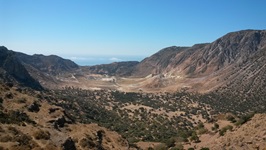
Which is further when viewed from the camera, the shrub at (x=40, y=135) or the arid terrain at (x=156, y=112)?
the arid terrain at (x=156, y=112)

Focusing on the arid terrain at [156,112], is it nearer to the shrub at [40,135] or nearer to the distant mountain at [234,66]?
the shrub at [40,135]

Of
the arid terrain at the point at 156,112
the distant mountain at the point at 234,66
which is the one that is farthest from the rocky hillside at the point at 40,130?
the distant mountain at the point at 234,66

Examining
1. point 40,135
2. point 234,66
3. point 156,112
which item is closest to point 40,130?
point 40,135

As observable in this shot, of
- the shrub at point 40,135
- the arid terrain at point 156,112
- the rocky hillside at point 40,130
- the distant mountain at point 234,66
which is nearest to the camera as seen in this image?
the rocky hillside at point 40,130

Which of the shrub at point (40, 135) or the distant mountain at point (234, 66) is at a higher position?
the distant mountain at point (234, 66)

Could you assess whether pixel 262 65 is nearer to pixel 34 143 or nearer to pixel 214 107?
pixel 214 107

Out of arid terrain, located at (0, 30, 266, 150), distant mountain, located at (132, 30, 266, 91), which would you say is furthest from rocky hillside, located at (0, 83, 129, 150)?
distant mountain, located at (132, 30, 266, 91)

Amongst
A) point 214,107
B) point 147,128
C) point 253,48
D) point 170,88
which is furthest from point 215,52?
point 147,128

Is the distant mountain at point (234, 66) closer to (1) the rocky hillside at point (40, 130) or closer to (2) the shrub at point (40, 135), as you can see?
(1) the rocky hillside at point (40, 130)

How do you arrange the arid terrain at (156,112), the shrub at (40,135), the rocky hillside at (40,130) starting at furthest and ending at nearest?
the arid terrain at (156,112) → the shrub at (40,135) → the rocky hillside at (40,130)
